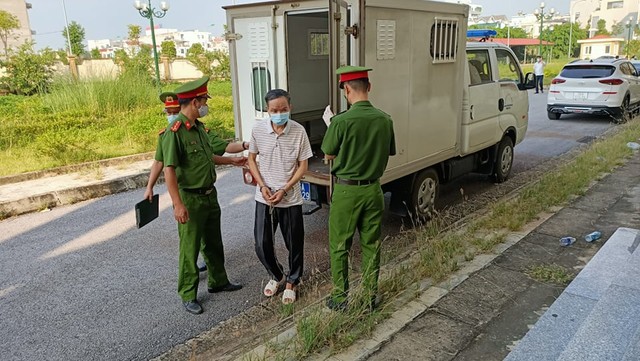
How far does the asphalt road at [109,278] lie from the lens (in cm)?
348

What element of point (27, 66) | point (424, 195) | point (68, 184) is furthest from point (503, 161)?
point (27, 66)

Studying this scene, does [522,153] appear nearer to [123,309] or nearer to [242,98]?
Answer: [242,98]

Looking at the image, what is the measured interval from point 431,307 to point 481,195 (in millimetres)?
3676

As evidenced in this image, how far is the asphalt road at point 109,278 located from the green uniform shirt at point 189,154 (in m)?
1.04

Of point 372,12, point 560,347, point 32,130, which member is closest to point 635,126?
point 372,12

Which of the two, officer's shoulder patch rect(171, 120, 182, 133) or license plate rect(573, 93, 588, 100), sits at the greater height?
officer's shoulder patch rect(171, 120, 182, 133)

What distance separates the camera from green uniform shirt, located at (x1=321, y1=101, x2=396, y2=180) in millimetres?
3162

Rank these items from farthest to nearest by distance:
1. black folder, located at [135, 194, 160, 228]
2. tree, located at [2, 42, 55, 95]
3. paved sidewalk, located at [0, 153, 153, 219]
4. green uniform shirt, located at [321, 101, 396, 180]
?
tree, located at [2, 42, 55, 95], paved sidewalk, located at [0, 153, 153, 219], black folder, located at [135, 194, 160, 228], green uniform shirt, located at [321, 101, 396, 180]

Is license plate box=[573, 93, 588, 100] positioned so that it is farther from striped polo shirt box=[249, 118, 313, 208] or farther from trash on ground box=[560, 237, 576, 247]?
striped polo shirt box=[249, 118, 313, 208]

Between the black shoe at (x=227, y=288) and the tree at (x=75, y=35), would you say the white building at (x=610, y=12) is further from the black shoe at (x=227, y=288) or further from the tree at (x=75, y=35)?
the black shoe at (x=227, y=288)

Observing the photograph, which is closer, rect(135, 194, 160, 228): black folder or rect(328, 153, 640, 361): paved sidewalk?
rect(328, 153, 640, 361): paved sidewalk

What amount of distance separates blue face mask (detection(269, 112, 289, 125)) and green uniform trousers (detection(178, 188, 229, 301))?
754 millimetres

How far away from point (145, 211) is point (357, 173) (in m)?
1.63

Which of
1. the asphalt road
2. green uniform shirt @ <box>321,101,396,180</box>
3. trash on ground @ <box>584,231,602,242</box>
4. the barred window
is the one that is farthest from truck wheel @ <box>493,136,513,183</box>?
green uniform shirt @ <box>321,101,396,180</box>
